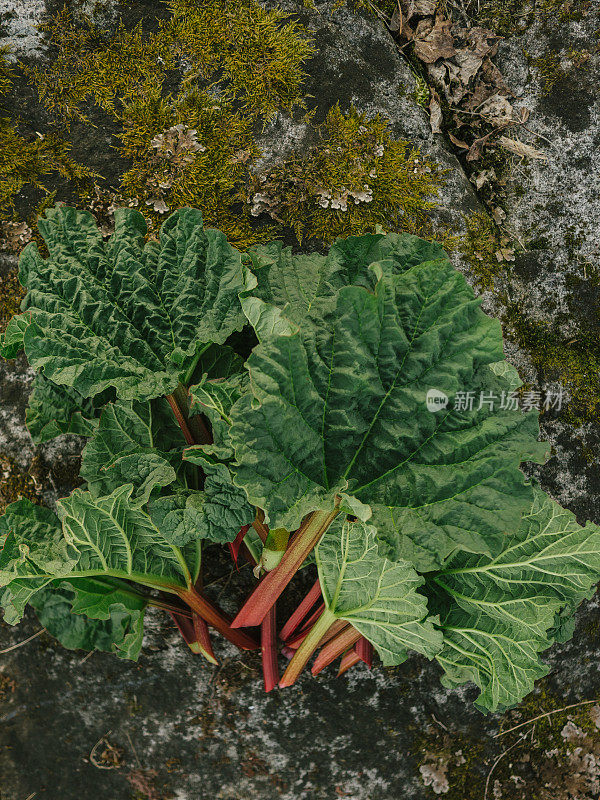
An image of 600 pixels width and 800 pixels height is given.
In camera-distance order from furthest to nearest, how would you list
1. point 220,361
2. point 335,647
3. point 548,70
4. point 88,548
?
1. point 548,70
2. point 335,647
3. point 220,361
4. point 88,548

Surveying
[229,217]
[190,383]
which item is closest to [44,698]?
[190,383]

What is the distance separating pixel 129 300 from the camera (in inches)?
84.4

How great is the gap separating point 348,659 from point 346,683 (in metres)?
0.23

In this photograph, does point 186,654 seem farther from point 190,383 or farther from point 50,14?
point 50,14

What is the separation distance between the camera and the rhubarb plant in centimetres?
179

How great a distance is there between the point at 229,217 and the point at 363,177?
630 mm

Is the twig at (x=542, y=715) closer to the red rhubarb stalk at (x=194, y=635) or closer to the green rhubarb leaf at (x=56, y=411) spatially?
the red rhubarb stalk at (x=194, y=635)

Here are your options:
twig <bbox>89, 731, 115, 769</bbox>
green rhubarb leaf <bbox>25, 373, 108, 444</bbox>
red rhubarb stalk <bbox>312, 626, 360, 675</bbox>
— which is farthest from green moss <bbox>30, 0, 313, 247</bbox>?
twig <bbox>89, 731, 115, 769</bbox>

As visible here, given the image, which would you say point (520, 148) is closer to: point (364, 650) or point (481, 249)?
point (481, 249)

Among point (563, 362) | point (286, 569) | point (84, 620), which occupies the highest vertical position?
point (563, 362)

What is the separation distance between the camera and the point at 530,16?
9.60 ft

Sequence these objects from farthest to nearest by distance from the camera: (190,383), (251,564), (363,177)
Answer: (363,177), (251,564), (190,383)

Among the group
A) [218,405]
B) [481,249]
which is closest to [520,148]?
[481,249]

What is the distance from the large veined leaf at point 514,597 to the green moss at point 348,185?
139cm
